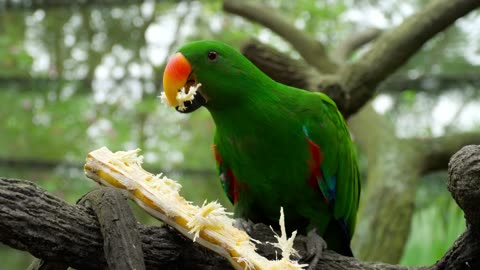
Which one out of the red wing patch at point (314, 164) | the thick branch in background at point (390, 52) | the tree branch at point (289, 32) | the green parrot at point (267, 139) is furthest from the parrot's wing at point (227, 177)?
the tree branch at point (289, 32)

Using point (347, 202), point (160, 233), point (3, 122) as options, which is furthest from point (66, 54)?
point (160, 233)

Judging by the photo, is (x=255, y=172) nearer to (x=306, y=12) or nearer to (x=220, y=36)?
(x=306, y=12)

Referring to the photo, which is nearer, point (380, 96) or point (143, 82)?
point (380, 96)

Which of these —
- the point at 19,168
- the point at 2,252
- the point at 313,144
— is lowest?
the point at 313,144

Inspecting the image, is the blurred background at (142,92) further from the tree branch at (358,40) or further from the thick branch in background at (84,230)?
the thick branch in background at (84,230)

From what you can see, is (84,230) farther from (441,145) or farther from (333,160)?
(441,145)

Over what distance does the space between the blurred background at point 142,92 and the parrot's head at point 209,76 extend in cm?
151

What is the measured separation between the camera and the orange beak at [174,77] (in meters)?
1.71

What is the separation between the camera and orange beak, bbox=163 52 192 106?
171 cm

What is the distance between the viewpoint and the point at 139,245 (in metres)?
1.18

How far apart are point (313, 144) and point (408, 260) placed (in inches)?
68.6

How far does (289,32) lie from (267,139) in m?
1.94

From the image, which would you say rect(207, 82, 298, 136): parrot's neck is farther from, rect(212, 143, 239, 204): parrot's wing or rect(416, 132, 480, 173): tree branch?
rect(416, 132, 480, 173): tree branch

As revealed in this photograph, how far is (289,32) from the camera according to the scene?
11.8ft
